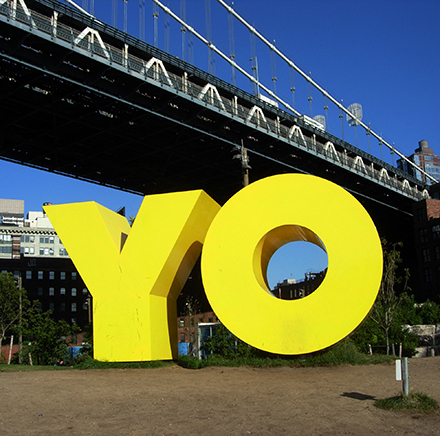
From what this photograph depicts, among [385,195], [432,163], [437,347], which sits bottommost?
[437,347]

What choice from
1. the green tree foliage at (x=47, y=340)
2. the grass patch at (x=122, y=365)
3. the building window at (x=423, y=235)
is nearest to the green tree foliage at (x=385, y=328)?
the grass patch at (x=122, y=365)

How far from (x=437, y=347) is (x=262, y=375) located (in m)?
18.5

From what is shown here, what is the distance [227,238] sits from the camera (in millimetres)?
18469

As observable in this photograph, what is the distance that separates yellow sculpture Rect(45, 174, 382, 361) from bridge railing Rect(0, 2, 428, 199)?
1462cm

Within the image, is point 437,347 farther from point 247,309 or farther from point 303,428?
point 303,428

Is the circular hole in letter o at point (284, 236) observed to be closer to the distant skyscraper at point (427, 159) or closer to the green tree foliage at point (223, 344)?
the green tree foliage at point (223, 344)

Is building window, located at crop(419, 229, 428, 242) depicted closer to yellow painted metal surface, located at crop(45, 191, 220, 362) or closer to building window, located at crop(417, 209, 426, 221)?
building window, located at crop(417, 209, 426, 221)

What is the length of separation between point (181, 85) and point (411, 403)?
33584 mm

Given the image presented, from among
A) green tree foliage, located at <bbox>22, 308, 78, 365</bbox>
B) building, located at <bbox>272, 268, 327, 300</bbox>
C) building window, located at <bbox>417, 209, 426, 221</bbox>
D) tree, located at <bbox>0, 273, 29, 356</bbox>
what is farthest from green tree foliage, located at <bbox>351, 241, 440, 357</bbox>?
building, located at <bbox>272, 268, 327, 300</bbox>

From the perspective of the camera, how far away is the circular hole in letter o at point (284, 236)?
648 inches

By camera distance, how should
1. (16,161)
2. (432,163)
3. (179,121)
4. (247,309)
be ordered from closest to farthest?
(247,309) < (179,121) < (16,161) < (432,163)

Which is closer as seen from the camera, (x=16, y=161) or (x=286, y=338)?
(x=286, y=338)

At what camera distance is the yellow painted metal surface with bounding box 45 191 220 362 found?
63.0ft

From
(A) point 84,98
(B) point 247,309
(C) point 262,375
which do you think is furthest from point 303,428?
(A) point 84,98
